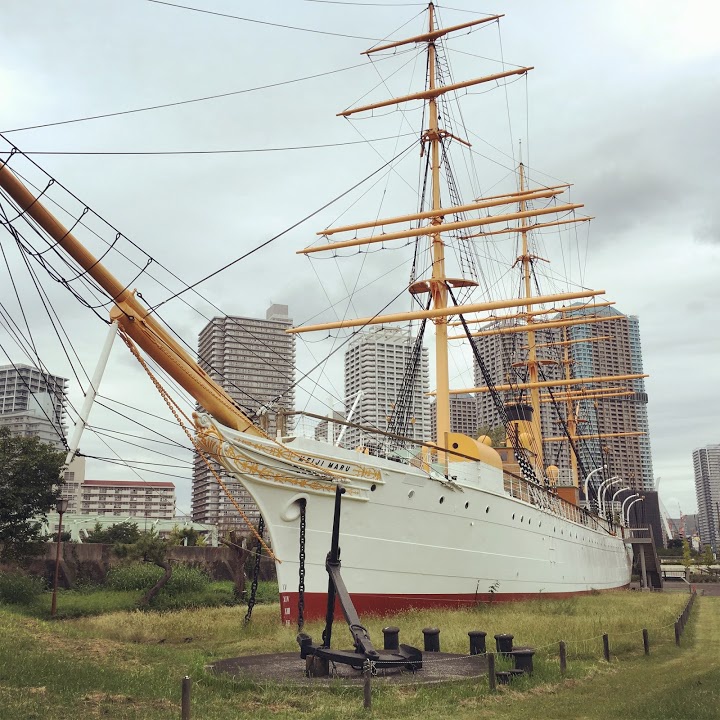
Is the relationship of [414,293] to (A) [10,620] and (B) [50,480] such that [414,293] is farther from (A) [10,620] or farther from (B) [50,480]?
(A) [10,620]

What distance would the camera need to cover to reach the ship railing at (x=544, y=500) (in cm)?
2438

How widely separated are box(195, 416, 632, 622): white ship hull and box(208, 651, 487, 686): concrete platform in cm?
377

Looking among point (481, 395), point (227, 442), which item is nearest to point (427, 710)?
point (227, 442)

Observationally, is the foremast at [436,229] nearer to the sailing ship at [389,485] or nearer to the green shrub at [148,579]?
the sailing ship at [389,485]

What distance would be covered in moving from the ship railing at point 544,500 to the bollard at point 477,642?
11058mm

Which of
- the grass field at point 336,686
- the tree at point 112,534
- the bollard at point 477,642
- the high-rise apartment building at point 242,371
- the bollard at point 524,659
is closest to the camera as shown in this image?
the grass field at point 336,686

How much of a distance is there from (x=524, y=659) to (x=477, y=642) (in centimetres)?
143

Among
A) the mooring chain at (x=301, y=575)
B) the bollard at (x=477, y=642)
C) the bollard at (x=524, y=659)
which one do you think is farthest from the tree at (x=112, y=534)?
the bollard at (x=524, y=659)

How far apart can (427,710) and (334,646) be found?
13.2ft

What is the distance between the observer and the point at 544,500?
88.9 ft

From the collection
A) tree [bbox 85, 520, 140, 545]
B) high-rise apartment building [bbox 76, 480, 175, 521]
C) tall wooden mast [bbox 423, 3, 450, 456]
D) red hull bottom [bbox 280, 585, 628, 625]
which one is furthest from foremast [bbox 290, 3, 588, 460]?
high-rise apartment building [bbox 76, 480, 175, 521]

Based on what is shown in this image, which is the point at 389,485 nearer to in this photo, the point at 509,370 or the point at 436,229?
the point at 436,229

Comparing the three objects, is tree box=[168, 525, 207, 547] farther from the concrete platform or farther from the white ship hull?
the concrete platform

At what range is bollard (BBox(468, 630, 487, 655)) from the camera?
38.3ft
